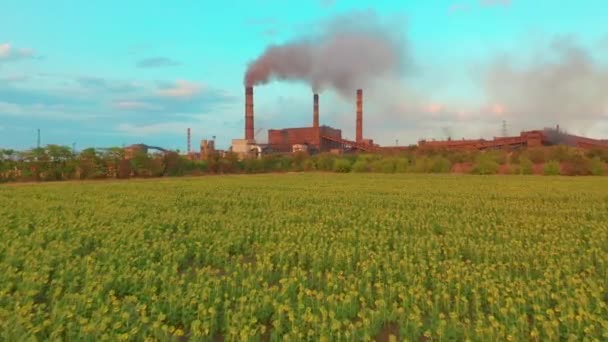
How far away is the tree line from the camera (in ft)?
132

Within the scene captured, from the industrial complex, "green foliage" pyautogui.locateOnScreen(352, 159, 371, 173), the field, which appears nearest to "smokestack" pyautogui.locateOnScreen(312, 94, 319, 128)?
the industrial complex

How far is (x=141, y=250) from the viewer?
7957 millimetres

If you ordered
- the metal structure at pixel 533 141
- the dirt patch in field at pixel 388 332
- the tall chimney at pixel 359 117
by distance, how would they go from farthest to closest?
the tall chimney at pixel 359 117 → the metal structure at pixel 533 141 → the dirt patch in field at pixel 388 332

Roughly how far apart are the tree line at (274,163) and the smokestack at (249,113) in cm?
723

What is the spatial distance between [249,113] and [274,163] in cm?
825

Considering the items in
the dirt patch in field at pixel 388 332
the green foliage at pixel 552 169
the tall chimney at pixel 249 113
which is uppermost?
the tall chimney at pixel 249 113

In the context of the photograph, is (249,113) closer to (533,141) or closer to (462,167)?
(462,167)

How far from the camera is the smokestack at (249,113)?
5706cm

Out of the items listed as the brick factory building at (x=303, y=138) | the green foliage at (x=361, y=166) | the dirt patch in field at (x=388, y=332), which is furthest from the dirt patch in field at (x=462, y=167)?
the dirt patch in field at (x=388, y=332)

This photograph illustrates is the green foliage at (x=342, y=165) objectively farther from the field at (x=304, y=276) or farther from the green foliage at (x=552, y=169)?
the field at (x=304, y=276)

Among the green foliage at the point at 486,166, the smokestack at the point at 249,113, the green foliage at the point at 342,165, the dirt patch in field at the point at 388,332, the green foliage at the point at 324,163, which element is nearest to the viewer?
the dirt patch in field at the point at 388,332

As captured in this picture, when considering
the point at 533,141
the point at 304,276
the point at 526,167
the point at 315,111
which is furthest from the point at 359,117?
the point at 304,276

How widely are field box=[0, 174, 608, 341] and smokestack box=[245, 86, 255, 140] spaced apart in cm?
4442

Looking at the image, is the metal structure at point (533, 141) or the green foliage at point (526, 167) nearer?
the green foliage at point (526, 167)
